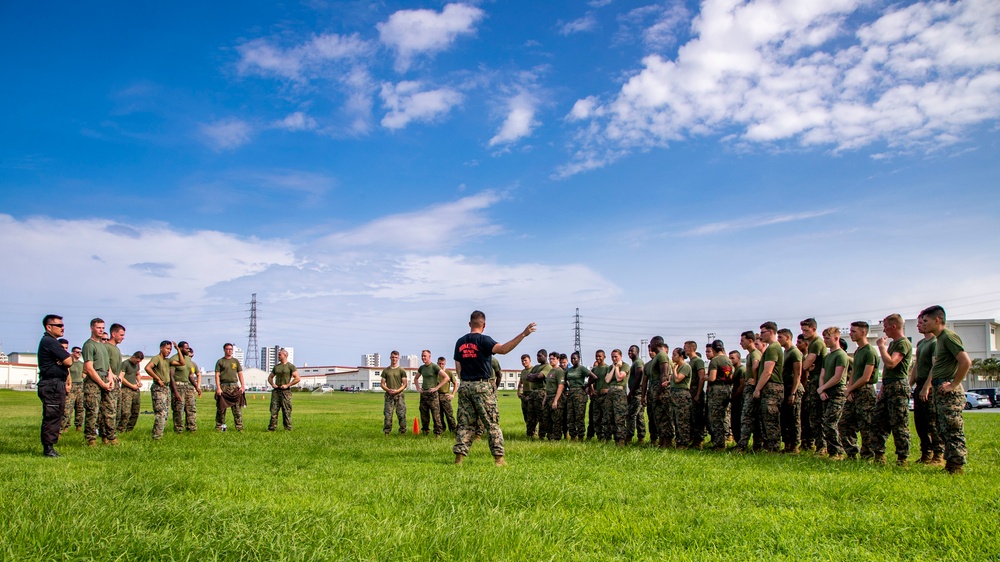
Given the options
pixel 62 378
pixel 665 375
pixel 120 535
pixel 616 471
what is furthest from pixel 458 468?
pixel 62 378

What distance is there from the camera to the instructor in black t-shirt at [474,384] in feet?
30.8

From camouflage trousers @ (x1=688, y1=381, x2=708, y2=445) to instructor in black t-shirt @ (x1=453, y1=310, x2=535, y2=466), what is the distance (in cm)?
519

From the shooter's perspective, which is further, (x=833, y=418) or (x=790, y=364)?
(x=790, y=364)

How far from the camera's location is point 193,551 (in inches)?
153

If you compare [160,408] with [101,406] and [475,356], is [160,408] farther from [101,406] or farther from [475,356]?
[475,356]

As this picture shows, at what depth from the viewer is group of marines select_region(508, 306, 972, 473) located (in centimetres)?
922

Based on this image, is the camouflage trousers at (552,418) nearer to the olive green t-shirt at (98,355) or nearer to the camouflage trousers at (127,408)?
the olive green t-shirt at (98,355)

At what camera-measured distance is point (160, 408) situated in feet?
44.5

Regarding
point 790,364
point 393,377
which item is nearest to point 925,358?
point 790,364

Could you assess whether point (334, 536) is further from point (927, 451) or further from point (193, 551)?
point (927, 451)

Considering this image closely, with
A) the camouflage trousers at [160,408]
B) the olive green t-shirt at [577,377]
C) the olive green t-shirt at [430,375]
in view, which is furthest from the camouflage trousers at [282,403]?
the olive green t-shirt at [577,377]

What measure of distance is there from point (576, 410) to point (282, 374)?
25.8 feet

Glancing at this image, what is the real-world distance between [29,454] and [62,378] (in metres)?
1.22

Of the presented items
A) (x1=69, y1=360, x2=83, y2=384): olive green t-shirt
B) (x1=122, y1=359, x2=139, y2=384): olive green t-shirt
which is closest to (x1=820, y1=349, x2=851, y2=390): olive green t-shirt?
(x1=122, y1=359, x2=139, y2=384): olive green t-shirt
